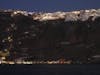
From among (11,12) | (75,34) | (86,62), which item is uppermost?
(11,12)

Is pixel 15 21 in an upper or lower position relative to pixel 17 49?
upper

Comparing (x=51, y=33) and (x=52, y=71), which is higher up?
(x=51, y=33)

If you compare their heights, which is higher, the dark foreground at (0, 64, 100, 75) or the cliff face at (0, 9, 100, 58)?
the cliff face at (0, 9, 100, 58)

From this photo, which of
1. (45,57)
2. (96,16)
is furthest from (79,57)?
(96,16)

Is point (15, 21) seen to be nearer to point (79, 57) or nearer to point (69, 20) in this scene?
point (69, 20)

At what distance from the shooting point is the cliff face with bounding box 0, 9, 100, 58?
558ft

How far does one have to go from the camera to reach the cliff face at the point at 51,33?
17000 cm

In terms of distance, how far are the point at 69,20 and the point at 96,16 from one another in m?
14.4

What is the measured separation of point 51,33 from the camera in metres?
179

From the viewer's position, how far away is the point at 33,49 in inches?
6752

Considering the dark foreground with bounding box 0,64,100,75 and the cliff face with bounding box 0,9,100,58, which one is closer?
the dark foreground with bounding box 0,64,100,75

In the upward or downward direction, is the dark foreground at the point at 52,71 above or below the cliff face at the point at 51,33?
below

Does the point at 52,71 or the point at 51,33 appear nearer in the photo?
the point at 52,71

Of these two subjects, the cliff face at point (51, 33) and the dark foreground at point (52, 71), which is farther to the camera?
the cliff face at point (51, 33)
